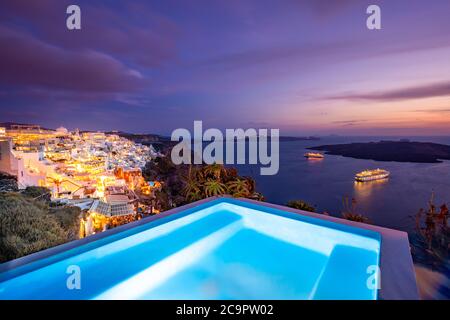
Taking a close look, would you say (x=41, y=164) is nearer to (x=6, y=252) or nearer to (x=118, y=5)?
(x=118, y=5)

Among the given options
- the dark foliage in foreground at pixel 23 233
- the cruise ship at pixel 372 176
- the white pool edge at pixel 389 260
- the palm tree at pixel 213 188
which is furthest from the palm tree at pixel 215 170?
the cruise ship at pixel 372 176

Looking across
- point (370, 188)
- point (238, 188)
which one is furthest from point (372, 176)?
point (238, 188)

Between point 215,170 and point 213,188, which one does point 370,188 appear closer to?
point 215,170

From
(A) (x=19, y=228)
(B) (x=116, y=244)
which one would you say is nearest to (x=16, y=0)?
(A) (x=19, y=228)

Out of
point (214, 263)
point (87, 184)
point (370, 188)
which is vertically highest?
point (214, 263)

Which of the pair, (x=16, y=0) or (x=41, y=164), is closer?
(x=16, y=0)

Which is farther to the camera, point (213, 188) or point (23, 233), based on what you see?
point (213, 188)

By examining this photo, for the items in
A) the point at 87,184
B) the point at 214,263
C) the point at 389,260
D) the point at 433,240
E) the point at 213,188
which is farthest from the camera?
the point at 87,184
